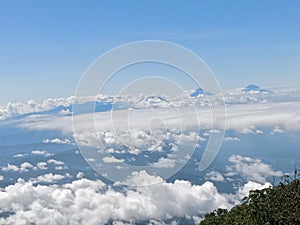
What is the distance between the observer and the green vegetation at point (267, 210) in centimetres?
3328

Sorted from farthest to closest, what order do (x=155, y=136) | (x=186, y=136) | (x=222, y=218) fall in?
(x=222, y=218) → (x=155, y=136) → (x=186, y=136)

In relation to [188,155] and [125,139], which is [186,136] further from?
[125,139]

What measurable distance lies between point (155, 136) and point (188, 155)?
6.32 metres

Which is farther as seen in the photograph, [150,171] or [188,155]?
[150,171]

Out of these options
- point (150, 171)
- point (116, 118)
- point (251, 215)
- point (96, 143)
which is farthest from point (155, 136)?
point (251, 215)

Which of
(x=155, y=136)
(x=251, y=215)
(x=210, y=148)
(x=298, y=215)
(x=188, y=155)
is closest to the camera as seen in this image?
(x=210, y=148)

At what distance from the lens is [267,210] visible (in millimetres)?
34375

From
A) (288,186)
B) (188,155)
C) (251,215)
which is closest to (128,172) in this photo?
(188,155)

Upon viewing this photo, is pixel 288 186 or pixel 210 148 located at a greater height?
pixel 210 148

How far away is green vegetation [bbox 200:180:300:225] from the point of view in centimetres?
3328

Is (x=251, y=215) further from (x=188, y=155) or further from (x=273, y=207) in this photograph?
(x=188, y=155)

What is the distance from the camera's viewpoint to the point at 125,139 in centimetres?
2352

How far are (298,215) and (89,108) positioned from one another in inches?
822

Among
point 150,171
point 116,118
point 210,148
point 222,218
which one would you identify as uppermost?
point 116,118
